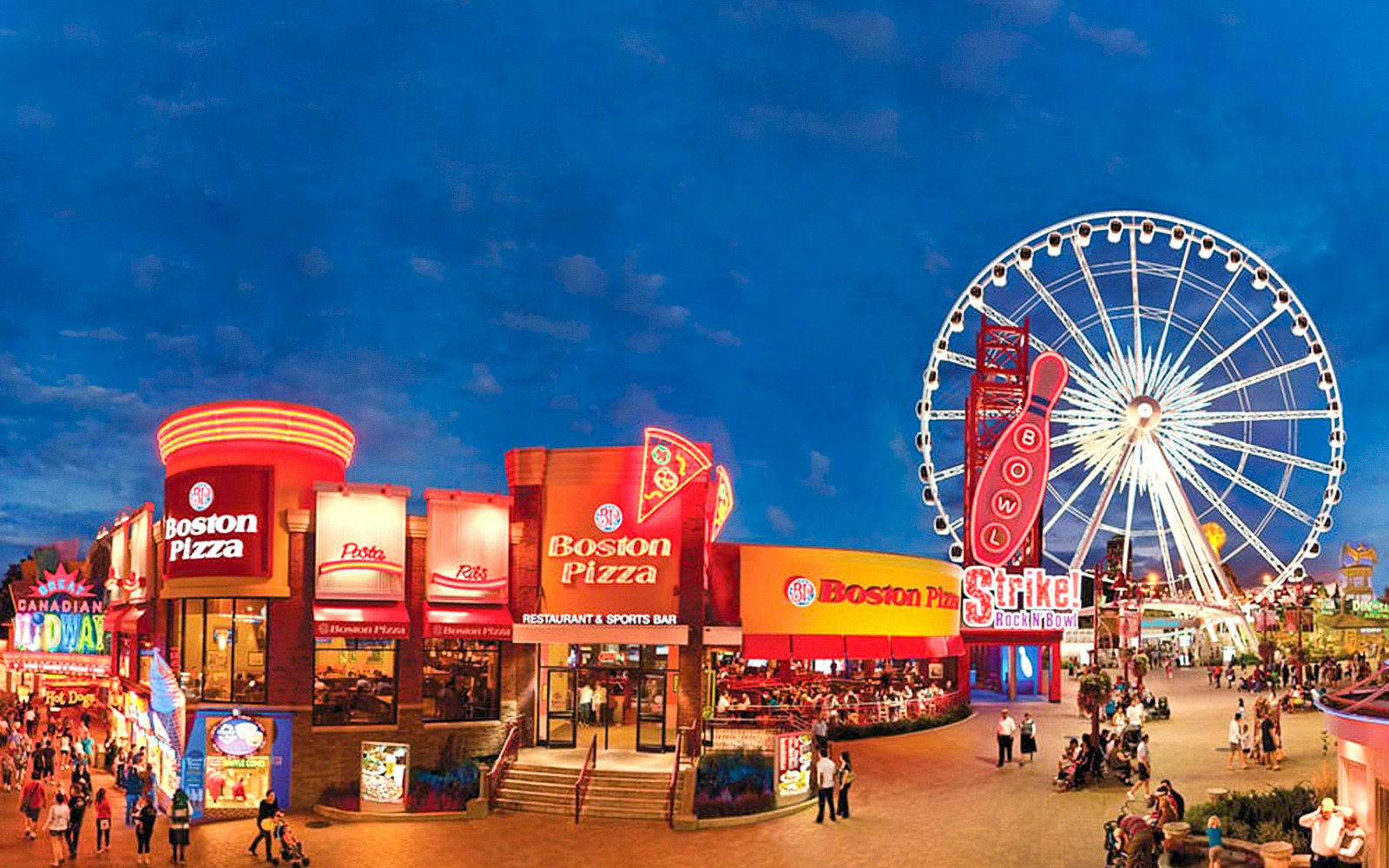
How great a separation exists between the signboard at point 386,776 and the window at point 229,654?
3904 millimetres

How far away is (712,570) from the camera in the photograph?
3750cm

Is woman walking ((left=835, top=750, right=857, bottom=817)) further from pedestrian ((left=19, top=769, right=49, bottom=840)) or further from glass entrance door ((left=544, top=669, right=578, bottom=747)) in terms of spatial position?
pedestrian ((left=19, top=769, right=49, bottom=840))

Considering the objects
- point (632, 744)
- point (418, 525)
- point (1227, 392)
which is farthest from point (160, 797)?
point (1227, 392)

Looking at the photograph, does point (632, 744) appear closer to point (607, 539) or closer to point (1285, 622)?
point (607, 539)

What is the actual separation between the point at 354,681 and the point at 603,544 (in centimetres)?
745

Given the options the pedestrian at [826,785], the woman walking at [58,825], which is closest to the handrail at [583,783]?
the pedestrian at [826,785]

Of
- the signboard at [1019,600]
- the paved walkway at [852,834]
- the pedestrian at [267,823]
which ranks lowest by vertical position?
the paved walkway at [852,834]

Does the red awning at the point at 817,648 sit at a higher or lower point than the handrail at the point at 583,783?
higher

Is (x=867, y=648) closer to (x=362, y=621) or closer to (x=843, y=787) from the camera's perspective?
(x=843, y=787)

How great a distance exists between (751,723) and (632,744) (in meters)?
3.34

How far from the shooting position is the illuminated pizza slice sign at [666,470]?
109 ft

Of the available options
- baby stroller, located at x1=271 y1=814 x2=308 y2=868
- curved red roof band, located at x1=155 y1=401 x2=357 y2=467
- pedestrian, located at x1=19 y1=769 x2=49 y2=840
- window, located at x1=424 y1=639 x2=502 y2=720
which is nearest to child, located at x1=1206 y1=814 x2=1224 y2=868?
baby stroller, located at x1=271 y1=814 x2=308 y2=868

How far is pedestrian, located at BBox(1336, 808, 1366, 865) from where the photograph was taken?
55.5ft

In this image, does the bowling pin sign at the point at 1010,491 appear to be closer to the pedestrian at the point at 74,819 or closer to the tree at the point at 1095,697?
the tree at the point at 1095,697
